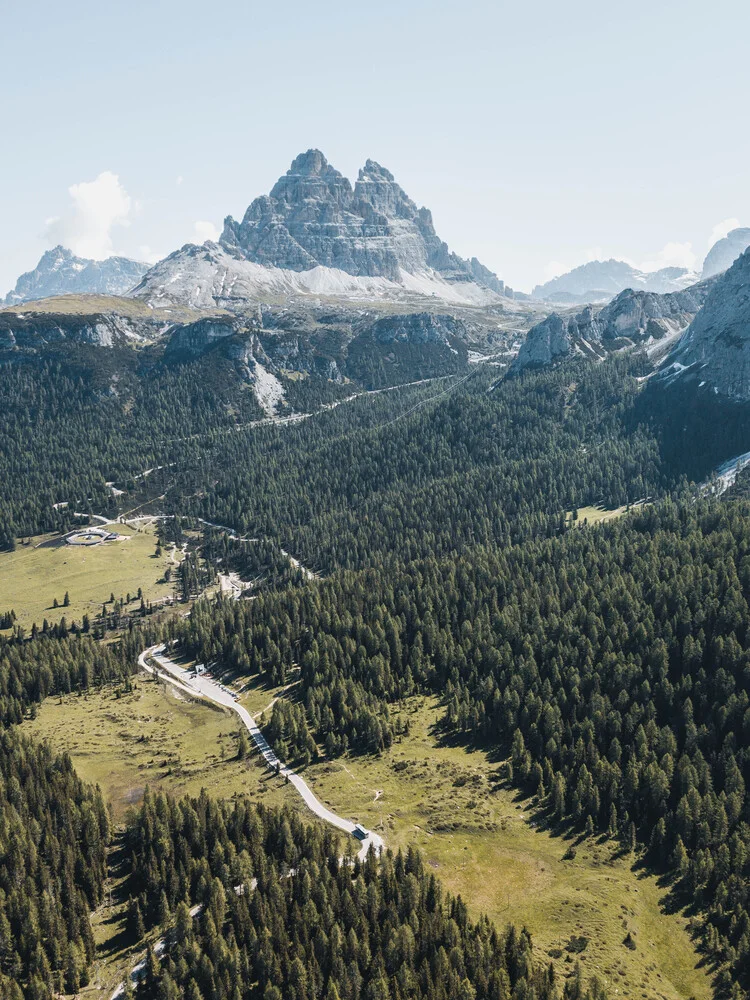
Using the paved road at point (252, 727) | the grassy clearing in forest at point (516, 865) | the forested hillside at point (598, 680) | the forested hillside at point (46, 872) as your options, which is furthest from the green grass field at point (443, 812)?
the forested hillside at point (598, 680)

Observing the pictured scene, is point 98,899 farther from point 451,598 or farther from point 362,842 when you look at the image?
point 451,598

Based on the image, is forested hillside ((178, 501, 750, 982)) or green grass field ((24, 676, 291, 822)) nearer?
forested hillside ((178, 501, 750, 982))

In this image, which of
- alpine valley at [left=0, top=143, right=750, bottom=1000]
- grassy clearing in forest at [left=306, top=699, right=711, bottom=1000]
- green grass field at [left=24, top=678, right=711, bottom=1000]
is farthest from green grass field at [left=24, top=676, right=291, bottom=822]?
grassy clearing in forest at [left=306, top=699, right=711, bottom=1000]

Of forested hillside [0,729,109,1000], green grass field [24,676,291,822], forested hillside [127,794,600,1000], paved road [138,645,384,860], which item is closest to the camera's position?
forested hillside [127,794,600,1000]

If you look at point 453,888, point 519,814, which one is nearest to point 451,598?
point 519,814

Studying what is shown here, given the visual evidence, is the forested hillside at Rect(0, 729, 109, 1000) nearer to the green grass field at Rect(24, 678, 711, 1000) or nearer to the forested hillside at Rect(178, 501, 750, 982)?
the green grass field at Rect(24, 678, 711, 1000)

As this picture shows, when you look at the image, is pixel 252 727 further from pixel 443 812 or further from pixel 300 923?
pixel 300 923

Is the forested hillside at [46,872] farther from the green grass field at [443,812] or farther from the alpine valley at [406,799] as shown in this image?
the green grass field at [443,812]
